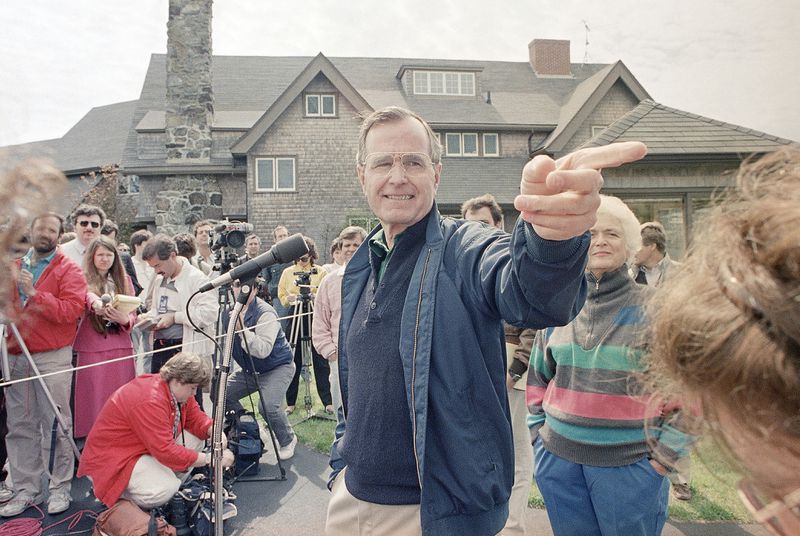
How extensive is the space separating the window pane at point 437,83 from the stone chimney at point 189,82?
32.1 ft

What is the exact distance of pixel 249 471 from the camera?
18.1 ft

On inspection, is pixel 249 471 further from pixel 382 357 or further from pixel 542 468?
pixel 382 357

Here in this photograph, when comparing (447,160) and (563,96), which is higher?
(563,96)

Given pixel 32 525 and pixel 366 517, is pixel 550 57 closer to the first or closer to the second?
pixel 32 525

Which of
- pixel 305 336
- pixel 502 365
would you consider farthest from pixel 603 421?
pixel 305 336

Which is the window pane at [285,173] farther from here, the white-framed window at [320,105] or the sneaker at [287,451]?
the sneaker at [287,451]

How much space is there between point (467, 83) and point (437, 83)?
1.36 m

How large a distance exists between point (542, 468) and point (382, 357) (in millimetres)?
1228

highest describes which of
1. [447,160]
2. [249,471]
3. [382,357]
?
[447,160]

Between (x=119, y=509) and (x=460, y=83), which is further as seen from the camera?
(x=460, y=83)

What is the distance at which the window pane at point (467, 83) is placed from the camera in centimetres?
2486

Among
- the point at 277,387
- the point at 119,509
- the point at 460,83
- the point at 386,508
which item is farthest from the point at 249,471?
the point at 460,83

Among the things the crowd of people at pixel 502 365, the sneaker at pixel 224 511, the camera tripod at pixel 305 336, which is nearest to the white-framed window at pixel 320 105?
the camera tripod at pixel 305 336

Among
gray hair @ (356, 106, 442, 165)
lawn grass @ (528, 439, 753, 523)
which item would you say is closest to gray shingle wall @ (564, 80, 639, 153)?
lawn grass @ (528, 439, 753, 523)
